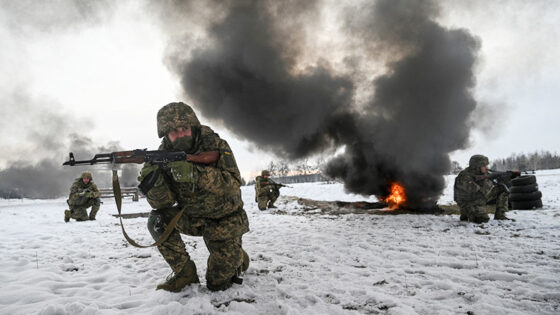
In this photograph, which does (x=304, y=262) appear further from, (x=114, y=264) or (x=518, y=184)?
(x=518, y=184)

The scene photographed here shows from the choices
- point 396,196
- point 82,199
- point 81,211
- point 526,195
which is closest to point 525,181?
point 526,195

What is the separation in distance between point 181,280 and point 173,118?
5.94ft

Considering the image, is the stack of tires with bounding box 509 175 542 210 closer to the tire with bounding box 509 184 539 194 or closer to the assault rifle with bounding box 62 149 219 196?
the tire with bounding box 509 184 539 194

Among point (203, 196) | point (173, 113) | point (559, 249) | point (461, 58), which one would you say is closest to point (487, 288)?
point (559, 249)

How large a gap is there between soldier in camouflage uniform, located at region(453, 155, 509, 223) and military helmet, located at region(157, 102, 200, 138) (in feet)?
23.5

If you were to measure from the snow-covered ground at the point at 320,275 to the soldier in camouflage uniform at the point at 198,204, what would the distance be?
253mm

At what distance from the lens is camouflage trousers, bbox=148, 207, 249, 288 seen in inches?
113

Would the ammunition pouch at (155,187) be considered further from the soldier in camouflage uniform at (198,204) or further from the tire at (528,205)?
the tire at (528,205)

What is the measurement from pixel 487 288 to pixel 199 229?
Result: 10.5ft

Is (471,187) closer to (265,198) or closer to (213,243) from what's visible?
(213,243)

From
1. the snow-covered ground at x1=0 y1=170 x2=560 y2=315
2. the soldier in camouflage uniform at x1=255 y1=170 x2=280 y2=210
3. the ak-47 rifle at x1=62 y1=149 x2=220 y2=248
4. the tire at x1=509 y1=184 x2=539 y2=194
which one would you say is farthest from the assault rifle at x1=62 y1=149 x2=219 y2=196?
the tire at x1=509 y1=184 x2=539 y2=194

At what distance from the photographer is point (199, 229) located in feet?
10.2

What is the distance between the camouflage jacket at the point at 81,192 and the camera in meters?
8.93

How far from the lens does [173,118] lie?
2.95 m
